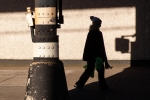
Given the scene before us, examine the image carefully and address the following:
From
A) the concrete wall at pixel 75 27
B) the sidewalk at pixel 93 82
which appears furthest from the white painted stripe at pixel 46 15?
the concrete wall at pixel 75 27

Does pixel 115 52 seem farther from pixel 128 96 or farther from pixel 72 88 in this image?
pixel 128 96

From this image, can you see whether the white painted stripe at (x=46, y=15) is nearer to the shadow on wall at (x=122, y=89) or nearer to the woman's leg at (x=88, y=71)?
the shadow on wall at (x=122, y=89)

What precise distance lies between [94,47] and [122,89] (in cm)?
121

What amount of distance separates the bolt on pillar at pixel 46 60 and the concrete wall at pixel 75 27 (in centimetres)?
795

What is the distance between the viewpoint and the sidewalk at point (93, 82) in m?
8.90

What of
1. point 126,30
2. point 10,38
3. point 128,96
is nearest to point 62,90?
point 128,96

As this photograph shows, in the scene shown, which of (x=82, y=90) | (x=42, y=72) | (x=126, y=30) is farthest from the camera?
(x=126, y=30)

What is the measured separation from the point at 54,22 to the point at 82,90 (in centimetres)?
359

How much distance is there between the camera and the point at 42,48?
20.6ft

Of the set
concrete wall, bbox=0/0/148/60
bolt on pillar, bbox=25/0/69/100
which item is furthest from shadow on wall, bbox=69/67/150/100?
bolt on pillar, bbox=25/0/69/100

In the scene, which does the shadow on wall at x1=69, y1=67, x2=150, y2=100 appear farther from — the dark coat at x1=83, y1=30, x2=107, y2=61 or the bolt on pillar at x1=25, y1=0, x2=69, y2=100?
the bolt on pillar at x1=25, y1=0, x2=69, y2=100

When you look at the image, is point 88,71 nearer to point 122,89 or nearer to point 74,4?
point 122,89

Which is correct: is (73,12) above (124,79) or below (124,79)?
above

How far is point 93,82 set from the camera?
429 inches
